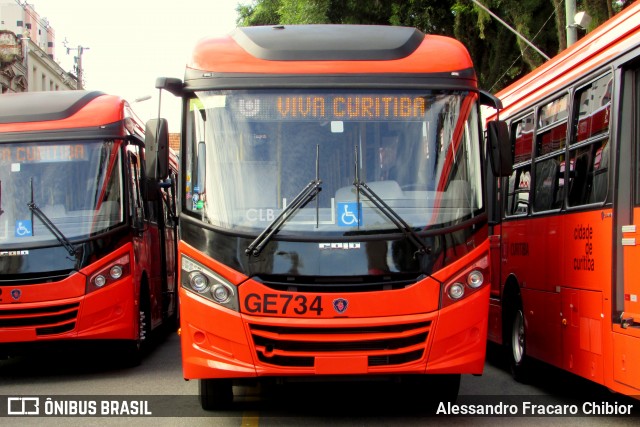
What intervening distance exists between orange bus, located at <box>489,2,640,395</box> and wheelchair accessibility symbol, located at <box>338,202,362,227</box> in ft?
6.62

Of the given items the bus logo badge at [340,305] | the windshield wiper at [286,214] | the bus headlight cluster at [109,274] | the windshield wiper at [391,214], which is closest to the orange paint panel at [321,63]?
the windshield wiper at [286,214]

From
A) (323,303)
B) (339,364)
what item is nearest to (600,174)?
(323,303)

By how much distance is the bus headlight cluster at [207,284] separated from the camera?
741cm

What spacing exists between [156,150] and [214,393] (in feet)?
6.99

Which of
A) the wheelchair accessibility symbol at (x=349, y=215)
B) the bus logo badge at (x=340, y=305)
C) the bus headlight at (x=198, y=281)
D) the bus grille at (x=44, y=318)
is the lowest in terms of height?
the bus grille at (x=44, y=318)

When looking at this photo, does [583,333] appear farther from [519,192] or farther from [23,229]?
[23,229]

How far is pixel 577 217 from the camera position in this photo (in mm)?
8531

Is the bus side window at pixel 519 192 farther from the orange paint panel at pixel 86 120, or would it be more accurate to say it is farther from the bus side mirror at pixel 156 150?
Answer: the orange paint panel at pixel 86 120

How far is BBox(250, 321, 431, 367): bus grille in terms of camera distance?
7.31 m

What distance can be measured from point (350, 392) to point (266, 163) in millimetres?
3076

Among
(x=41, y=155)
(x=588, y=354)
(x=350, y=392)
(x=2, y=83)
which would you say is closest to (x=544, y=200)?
(x=588, y=354)

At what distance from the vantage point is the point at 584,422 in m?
8.11

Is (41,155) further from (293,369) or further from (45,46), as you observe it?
(45,46)

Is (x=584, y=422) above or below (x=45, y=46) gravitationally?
below
